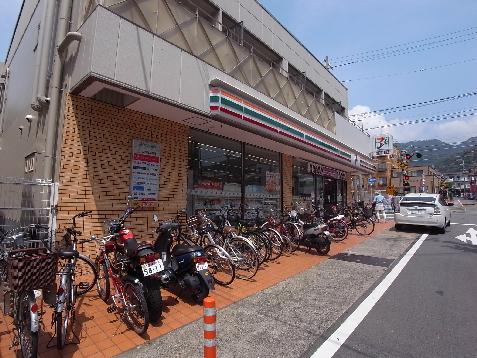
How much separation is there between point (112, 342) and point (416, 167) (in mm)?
101168

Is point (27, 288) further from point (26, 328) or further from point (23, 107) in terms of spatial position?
point (23, 107)

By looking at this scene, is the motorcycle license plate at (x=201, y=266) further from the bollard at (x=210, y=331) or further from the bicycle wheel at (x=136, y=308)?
the bollard at (x=210, y=331)

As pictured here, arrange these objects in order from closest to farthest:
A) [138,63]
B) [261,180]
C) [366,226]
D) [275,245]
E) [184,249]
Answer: [184,249] < [138,63] < [275,245] < [261,180] < [366,226]

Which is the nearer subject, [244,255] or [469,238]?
[244,255]

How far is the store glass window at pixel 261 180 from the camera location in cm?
1122

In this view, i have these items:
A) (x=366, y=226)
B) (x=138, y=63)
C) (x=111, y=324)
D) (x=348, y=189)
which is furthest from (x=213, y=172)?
(x=348, y=189)

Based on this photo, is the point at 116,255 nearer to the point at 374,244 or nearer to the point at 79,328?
the point at 79,328

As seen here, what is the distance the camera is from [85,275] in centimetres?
577

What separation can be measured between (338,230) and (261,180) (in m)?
3.53

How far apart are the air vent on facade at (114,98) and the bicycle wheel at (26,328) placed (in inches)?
169

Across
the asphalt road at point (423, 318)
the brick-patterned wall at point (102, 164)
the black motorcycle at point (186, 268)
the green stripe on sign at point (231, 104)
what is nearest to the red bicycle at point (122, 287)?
the black motorcycle at point (186, 268)

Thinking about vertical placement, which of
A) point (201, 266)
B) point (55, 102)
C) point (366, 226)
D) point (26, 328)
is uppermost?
point (55, 102)

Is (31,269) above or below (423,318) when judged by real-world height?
above

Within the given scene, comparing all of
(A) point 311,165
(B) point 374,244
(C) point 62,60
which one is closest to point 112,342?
(C) point 62,60
